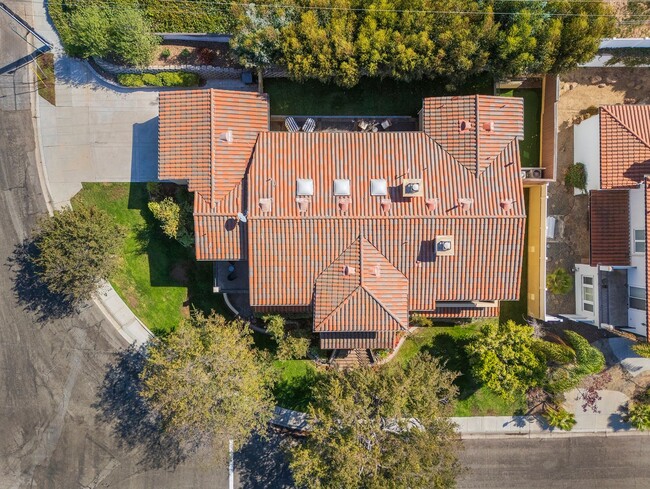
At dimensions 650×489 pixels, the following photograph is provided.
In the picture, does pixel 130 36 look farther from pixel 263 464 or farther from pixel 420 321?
pixel 263 464

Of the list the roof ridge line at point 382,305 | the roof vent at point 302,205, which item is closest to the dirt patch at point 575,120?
the roof ridge line at point 382,305

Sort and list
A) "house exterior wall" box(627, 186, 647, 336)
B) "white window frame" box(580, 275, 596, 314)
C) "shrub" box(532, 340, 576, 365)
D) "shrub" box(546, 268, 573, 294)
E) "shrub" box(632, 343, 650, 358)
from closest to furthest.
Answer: "house exterior wall" box(627, 186, 647, 336) → "shrub" box(632, 343, 650, 358) → "shrub" box(532, 340, 576, 365) → "white window frame" box(580, 275, 596, 314) → "shrub" box(546, 268, 573, 294)

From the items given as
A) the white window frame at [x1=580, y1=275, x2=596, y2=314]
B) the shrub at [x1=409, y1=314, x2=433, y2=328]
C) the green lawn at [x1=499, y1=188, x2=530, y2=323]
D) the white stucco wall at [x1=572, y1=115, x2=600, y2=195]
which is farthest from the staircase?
the white stucco wall at [x1=572, y1=115, x2=600, y2=195]

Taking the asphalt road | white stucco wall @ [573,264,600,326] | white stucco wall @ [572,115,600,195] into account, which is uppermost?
white stucco wall @ [572,115,600,195]

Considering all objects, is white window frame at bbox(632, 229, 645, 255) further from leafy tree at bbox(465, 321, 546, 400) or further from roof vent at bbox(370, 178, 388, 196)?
roof vent at bbox(370, 178, 388, 196)

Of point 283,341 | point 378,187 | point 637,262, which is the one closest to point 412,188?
point 378,187

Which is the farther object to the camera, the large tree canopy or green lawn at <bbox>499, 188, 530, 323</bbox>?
green lawn at <bbox>499, 188, 530, 323</bbox>
